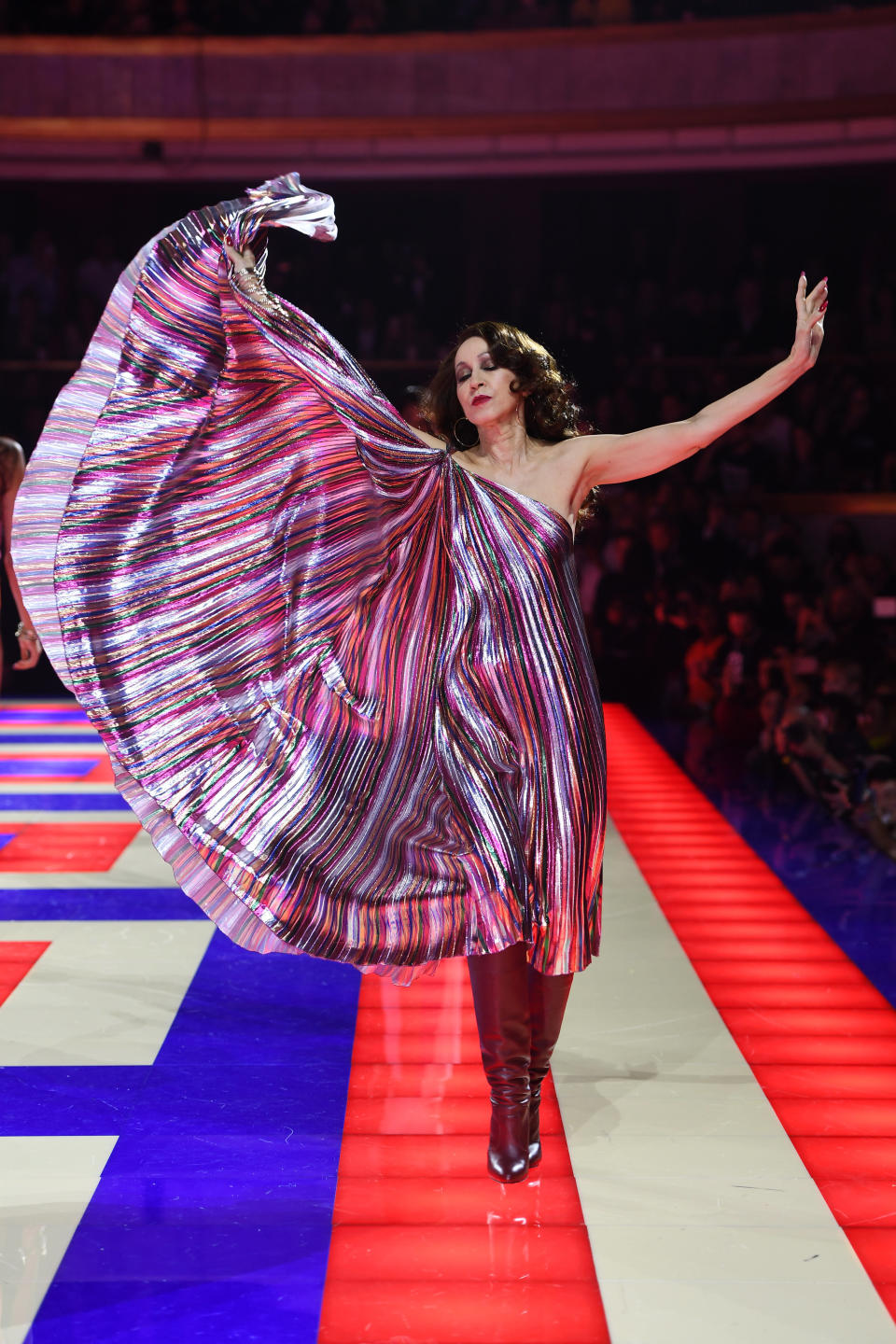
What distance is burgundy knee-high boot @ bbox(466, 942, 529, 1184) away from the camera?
6.94ft

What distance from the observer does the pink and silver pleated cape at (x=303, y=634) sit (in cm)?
214

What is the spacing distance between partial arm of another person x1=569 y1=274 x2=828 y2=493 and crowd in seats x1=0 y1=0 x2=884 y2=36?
29.3 feet

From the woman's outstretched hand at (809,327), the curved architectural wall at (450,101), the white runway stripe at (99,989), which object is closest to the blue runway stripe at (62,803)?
the white runway stripe at (99,989)

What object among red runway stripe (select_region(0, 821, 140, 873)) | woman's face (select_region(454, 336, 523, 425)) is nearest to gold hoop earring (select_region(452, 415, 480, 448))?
woman's face (select_region(454, 336, 523, 425))

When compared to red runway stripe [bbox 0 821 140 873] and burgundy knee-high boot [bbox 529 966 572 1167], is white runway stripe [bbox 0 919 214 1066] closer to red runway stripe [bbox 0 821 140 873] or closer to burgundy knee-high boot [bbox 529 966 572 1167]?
red runway stripe [bbox 0 821 140 873]

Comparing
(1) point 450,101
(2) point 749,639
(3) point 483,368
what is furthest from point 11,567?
(1) point 450,101

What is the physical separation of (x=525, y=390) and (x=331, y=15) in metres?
9.90

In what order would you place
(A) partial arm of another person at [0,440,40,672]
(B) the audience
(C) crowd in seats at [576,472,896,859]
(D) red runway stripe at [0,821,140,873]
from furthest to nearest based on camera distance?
(B) the audience < (C) crowd in seats at [576,472,896,859] < (D) red runway stripe at [0,821,140,873] < (A) partial arm of another person at [0,440,40,672]

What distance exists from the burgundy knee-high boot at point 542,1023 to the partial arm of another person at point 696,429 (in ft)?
2.63

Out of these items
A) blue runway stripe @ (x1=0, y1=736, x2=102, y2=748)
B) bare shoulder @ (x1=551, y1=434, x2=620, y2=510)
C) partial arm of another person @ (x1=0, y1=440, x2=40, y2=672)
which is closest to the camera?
bare shoulder @ (x1=551, y1=434, x2=620, y2=510)

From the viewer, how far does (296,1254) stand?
1.89m

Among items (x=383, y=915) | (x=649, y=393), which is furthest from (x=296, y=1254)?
(x=649, y=393)

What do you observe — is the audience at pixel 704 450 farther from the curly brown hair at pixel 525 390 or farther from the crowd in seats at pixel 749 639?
the curly brown hair at pixel 525 390

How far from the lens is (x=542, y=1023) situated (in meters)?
2.19
